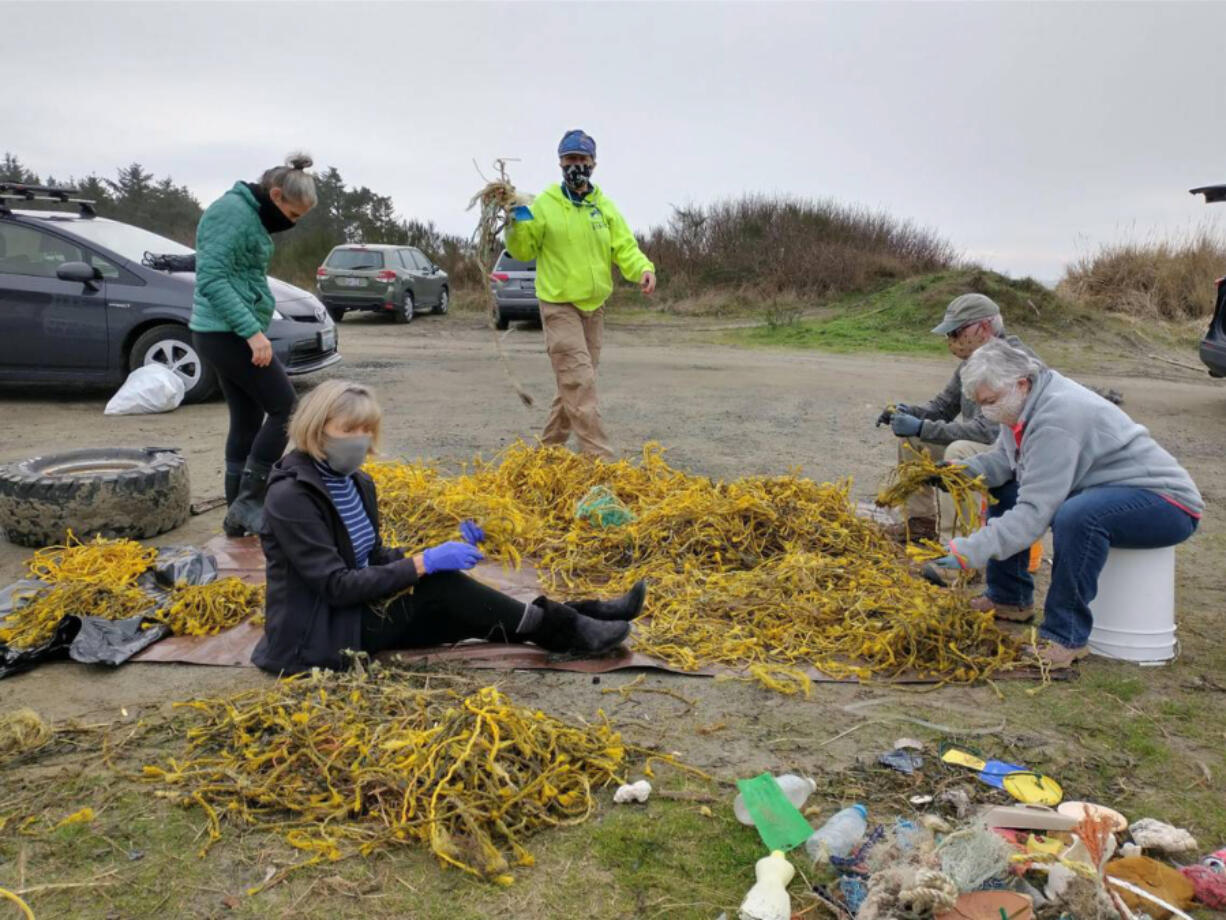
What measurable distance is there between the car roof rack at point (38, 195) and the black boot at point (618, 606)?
23.3 feet

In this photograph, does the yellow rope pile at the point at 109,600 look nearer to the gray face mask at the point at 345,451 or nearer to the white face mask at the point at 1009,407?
the gray face mask at the point at 345,451

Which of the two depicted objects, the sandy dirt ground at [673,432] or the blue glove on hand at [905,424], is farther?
the blue glove on hand at [905,424]

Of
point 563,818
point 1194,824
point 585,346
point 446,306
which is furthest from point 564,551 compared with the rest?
point 446,306

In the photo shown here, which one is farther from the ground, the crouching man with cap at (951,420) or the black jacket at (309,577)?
the crouching man with cap at (951,420)

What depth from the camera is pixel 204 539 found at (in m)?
5.16

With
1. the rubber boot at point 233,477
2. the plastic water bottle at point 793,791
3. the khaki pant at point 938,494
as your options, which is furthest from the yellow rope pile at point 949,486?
the rubber boot at point 233,477

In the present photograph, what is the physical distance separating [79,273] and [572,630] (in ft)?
22.5

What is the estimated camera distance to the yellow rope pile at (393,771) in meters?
2.50

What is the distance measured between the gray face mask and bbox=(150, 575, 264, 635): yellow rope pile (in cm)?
101

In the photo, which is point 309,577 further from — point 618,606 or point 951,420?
point 951,420

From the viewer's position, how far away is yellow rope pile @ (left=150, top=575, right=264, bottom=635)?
153 inches

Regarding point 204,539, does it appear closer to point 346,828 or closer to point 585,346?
point 585,346

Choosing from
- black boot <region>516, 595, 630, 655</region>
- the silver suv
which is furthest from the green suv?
black boot <region>516, 595, 630, 655</region>

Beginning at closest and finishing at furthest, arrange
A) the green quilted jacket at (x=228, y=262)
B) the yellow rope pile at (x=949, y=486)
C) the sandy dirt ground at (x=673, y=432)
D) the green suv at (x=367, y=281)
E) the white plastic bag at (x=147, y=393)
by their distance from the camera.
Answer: the sandy dirt ground at (x=673, y=432) → the yellow rope pile at (x=949, y=486) → the green quilted jacket at (x=228, y=262) → the white plastic bag at (x=147, y=393) → the green suv at (x=367, y=281)
